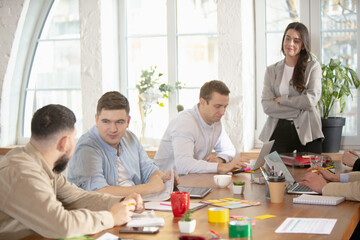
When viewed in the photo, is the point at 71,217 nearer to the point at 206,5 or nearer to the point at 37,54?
the point at 206,5

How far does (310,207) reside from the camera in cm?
224

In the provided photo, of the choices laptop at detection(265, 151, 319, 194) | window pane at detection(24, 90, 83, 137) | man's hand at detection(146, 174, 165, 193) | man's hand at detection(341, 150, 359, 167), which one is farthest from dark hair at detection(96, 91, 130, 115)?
window pane at detection(24, 90, 83, 137)

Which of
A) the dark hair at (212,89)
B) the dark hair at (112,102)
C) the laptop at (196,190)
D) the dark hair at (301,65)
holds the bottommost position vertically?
the laptop at (196,190)

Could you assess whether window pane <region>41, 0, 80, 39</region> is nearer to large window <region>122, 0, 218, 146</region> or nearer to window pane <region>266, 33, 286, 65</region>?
large window <region>122, 0, 218, 146</region>

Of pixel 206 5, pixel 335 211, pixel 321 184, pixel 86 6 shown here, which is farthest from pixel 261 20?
pixel 335 211

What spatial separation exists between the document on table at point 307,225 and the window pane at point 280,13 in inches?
139

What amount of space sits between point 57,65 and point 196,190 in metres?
3.97

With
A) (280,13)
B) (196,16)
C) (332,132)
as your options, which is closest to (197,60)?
(196,16)

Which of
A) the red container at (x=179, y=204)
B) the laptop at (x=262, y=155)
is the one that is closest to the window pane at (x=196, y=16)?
the laptop at (x=262, y=155)

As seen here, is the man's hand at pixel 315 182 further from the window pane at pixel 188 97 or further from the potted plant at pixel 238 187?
the window pane at pixel 188 97

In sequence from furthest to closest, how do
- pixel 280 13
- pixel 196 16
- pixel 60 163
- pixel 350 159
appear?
1. pixel 196 16
2. pixel 280 13
3. pixel 350 159
4. pixel 60 163

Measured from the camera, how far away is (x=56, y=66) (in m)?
6.12

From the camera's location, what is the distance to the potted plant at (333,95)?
15.4 feet

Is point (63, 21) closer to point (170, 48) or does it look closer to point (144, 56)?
point (144, 56)
